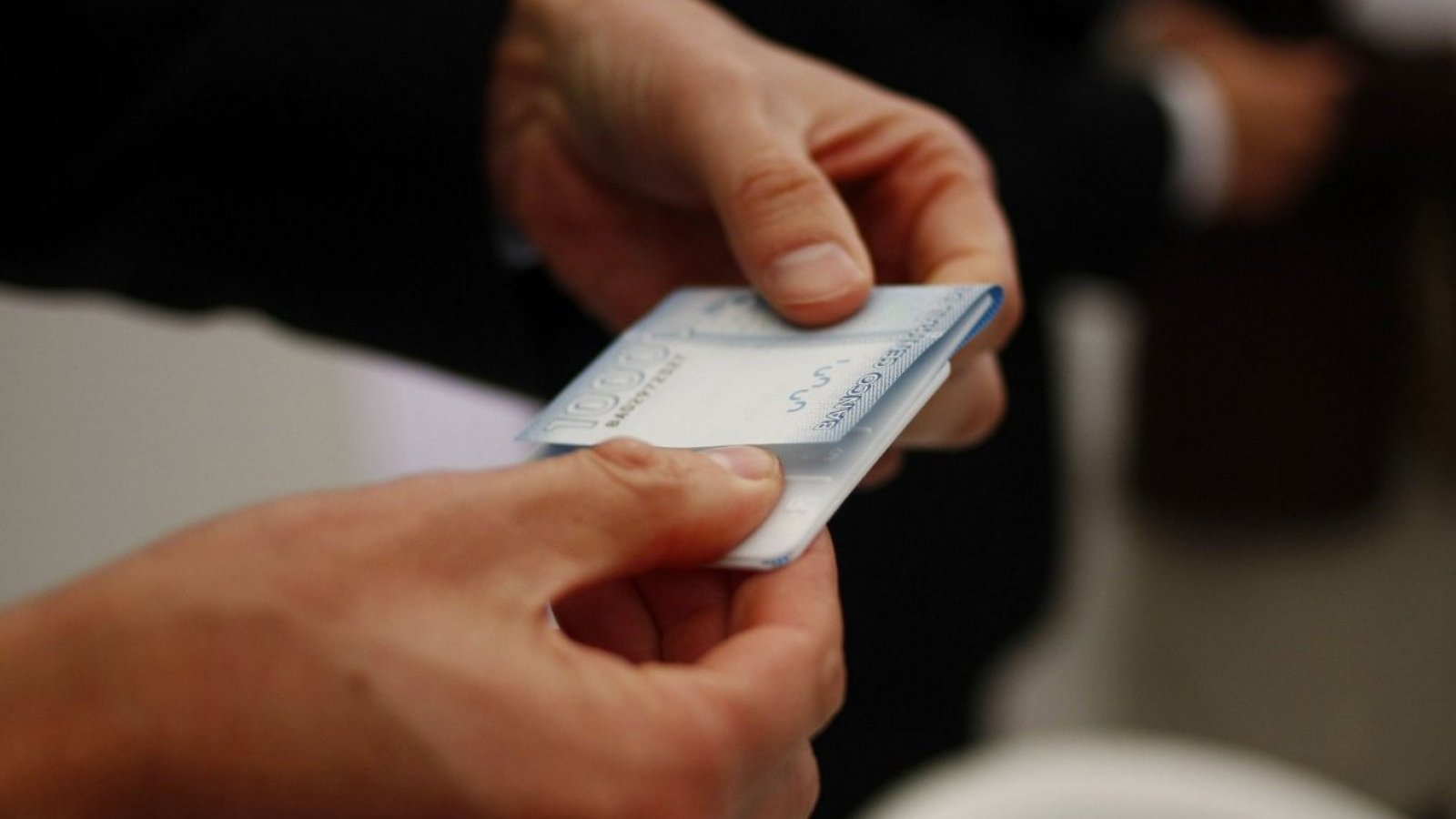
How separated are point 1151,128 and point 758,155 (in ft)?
1.76

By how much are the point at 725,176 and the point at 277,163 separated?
23 cm

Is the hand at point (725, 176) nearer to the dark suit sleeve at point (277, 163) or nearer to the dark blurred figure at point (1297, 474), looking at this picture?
the dark suit sleeve at point (277, 163)

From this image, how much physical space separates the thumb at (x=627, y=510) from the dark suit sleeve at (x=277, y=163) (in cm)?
22

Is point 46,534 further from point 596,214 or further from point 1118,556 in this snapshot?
point 1118,556

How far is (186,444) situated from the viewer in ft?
2.56

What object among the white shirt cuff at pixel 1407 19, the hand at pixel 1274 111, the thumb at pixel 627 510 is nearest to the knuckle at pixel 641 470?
the thumb at pixel 627 510

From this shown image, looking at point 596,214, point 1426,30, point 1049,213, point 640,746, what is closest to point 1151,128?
point 1049,213

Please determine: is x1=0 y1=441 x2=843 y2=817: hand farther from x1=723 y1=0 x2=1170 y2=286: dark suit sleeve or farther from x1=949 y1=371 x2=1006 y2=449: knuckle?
x1=723 y1=0 x2=1170 y2=286: dark suit sleeve

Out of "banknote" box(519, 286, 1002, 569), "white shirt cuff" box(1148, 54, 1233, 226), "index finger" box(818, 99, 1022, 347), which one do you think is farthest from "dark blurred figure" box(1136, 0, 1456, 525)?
"banknote" box(519, 286, 1002, 569)

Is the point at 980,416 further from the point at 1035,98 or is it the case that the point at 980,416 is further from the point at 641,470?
the point at 1035,98

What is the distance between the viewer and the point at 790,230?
15.4 inches

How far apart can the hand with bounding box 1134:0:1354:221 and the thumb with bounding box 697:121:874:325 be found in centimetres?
71

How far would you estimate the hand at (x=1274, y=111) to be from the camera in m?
1.01

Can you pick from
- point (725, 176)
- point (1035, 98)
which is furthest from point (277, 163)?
point (1035, 98)
